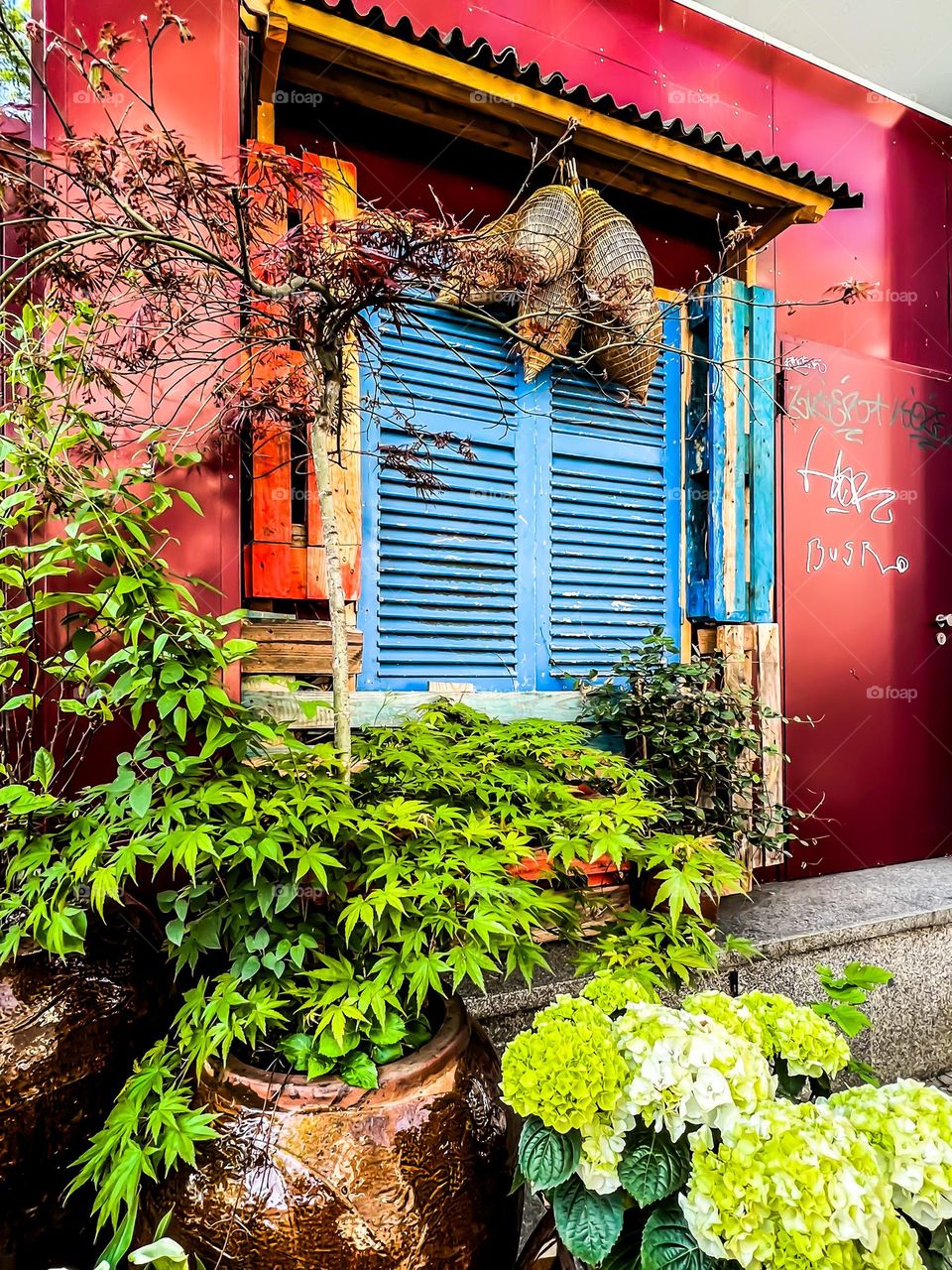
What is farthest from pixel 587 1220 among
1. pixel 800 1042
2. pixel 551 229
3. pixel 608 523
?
pixel 551 229

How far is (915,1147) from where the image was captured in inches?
42.9

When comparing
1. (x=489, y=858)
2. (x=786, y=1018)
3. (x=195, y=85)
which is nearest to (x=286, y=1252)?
(x=489, y=858)

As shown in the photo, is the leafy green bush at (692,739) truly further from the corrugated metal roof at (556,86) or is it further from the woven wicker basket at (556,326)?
the corrugated metal roof at (556,86)

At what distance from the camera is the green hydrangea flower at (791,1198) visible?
980 millimetres

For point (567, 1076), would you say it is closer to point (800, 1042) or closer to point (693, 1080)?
point (693, 1080)

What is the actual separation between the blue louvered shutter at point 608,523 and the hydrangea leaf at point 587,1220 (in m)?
2.10

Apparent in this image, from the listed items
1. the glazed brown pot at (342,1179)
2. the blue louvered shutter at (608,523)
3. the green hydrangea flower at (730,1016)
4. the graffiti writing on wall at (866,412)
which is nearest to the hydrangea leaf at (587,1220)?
the glazed brown pot at (342,1179)

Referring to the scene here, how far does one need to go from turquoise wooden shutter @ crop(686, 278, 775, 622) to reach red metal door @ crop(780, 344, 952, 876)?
0.61 meters

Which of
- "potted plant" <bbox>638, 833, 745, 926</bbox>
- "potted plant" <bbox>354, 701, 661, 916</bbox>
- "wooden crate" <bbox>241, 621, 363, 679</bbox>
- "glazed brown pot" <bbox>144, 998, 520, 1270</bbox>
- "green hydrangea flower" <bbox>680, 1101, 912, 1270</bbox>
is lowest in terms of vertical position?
"glazed brown pot" <bbox>144, 998, 520, 1270</bbox>

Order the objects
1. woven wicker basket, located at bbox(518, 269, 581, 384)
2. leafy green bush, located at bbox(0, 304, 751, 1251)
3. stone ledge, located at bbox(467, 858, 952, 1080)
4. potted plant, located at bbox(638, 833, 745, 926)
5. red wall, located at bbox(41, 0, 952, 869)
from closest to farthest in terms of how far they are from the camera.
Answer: leafy green bush, located at bbox(0, 304, 751, 1251), potted plant, located at bbox(638, 833, 745, 926), woven wicker basket, located at bbox(518, 269, 581, 384), stone ledge, located at bbox(467, 858, 952, 1080), red wall, located at bbox(41, 0, 952, 869)

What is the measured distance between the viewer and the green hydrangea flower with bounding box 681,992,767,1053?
1341 mm

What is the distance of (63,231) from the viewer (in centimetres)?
209

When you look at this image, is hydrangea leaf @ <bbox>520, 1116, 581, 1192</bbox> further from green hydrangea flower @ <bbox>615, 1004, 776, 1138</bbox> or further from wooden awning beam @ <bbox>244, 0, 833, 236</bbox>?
wooden awning beam @ <bbox>244, 0, 833, 236</bbox>

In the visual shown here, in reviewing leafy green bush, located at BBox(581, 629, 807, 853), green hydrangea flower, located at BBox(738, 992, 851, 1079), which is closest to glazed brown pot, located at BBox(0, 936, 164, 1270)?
green hydrangea flower, located at BBox(738, 992, 851, 1079)
